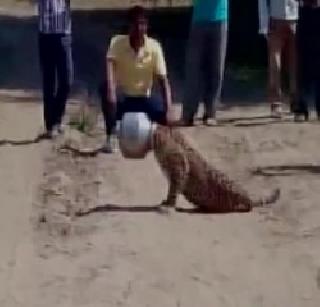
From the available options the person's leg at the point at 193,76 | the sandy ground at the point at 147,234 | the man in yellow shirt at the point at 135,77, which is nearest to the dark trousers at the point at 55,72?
the sandy ground at the point at 147,234

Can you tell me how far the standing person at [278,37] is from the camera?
39.5 feet

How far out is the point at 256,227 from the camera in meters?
8.12

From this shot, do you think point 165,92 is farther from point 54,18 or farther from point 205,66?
point 205,66

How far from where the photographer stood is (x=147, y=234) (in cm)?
791

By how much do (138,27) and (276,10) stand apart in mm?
2758

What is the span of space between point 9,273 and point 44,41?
4207 mm

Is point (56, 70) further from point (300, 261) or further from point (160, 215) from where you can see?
point (300, 261)

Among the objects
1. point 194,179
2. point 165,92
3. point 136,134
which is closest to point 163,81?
point 165,92

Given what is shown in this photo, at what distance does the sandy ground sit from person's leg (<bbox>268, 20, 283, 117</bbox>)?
51.6 inches

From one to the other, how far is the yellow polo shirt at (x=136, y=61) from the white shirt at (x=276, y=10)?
7.44 ft

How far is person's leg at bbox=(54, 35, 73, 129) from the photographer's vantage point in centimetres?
1099

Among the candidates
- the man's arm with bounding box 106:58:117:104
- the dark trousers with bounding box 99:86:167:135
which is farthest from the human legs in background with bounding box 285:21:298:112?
the man's arm with bounding box 106:58:117:104

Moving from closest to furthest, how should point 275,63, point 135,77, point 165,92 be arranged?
point 165,92 < point 135,77 < point 275,63

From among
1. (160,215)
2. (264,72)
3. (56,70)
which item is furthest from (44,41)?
(264,72)
